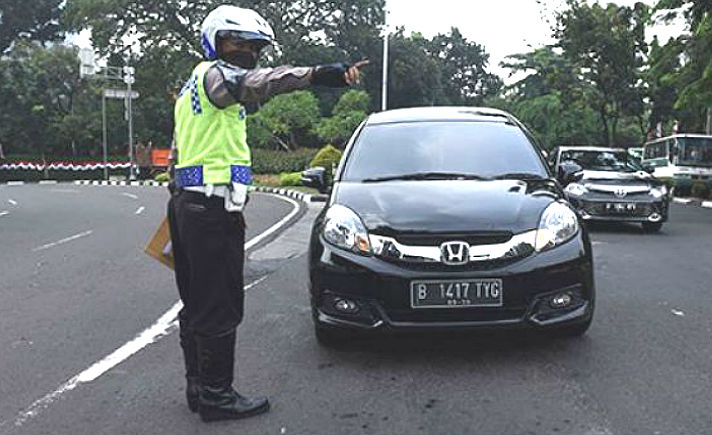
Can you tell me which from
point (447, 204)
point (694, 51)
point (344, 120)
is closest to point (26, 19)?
point (344, 120)

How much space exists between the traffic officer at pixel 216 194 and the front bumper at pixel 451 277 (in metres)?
0.80

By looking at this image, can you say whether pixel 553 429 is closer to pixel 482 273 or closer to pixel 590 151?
pixel 482 273

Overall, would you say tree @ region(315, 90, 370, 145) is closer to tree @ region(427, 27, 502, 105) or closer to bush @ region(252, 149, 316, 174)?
bush @ region(252, 149, 316, 174)

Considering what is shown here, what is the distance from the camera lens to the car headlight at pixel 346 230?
430cm

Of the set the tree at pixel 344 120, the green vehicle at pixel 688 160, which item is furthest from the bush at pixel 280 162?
the green vehicle at pixel 688 160

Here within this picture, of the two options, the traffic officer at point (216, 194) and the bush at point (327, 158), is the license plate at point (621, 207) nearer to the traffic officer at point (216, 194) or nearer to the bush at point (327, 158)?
the traffic officer at point (216, 194)

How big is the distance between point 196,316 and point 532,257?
181 centimetres

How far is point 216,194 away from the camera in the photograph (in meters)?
3.52

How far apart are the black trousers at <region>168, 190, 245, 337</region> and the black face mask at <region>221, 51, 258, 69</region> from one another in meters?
0.62

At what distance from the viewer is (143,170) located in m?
45.4

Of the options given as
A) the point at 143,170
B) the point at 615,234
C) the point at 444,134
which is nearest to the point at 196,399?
the point at 444,134

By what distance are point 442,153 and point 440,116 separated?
1.76ft

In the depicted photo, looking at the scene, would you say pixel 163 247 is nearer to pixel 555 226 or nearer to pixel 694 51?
pixel 555 226

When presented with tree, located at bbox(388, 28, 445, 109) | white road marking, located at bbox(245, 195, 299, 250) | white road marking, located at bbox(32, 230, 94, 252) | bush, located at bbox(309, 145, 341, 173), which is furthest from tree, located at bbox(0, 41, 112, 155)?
white road marking, located at bbox(32, 230, 94, 252)
